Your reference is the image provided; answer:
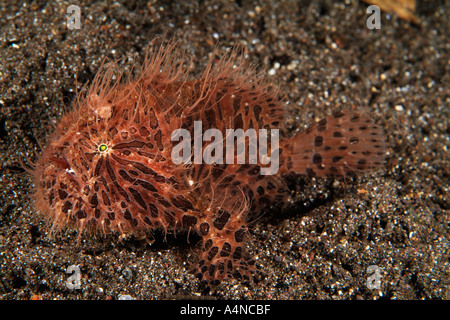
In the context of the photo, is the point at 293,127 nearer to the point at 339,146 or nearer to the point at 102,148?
the point at 339,146

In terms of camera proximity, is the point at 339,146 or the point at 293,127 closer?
the point at 339,146

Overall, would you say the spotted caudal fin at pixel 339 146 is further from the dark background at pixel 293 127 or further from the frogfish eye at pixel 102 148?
the frogfish eye at pixel 102 148

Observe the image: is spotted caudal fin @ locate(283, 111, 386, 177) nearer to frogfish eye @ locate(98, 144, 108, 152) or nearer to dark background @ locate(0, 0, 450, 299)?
dark background @ locate(0, 0, 450, 299)

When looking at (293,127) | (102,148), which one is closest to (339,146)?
(293,127)

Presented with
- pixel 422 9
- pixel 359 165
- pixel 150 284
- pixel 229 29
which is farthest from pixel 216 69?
pixel 422 9

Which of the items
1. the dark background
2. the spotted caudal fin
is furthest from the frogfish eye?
the spotted caudal fin

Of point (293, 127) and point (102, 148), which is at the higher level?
point (293, 127)
